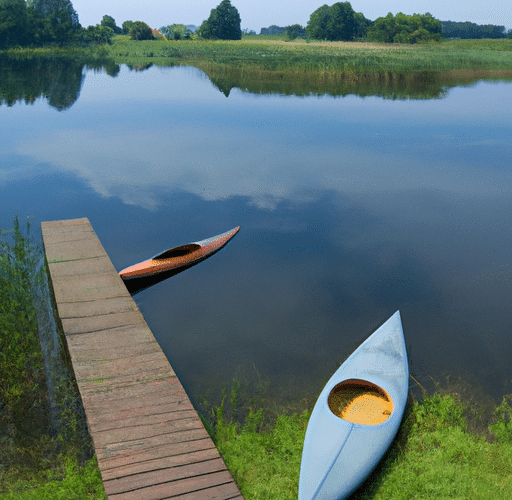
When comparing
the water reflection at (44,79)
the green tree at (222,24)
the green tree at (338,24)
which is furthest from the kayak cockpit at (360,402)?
the green tree at (338,24)

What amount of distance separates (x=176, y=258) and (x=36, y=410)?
5053mm

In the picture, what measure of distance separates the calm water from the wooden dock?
104 cm

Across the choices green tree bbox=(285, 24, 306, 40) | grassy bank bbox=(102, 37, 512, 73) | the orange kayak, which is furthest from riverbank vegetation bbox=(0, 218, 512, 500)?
green tree bbox=(285, 24, 306, 40)

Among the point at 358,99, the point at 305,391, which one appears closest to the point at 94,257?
the point at 305,391

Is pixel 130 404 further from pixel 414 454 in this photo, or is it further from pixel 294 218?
pixel 294 218

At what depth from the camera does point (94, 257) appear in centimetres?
1050

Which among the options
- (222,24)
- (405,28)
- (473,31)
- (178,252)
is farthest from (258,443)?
(473,31)

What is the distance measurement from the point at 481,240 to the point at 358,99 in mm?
24186

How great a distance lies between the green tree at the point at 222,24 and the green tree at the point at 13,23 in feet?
177

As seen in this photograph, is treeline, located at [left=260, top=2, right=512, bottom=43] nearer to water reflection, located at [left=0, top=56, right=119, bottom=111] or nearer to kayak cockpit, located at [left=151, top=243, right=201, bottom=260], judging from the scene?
water reflection, located at [left=0, top=56, right=119, bottom=111]

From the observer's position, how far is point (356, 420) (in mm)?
6539

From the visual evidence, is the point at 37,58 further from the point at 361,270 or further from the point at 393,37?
the point at 393,37

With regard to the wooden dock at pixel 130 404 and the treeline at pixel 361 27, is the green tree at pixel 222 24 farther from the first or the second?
the wooden dock at pixel 130 404

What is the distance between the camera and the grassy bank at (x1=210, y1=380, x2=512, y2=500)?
18.9 ft
